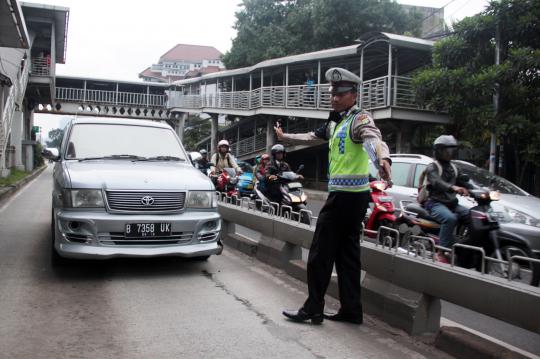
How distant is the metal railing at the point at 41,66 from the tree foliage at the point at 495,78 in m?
25.6

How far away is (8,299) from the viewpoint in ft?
15.8

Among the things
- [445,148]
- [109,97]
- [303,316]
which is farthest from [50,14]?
[303,316]

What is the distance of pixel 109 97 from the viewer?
4734 centimetres

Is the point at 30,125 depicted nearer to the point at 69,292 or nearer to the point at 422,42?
the point at 422,42

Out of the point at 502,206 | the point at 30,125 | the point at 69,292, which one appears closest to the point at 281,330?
the point at 69,292

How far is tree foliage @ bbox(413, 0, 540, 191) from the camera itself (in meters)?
13.5

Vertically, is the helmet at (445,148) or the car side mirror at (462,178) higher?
the helmet at (445,148)

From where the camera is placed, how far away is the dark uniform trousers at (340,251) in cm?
416

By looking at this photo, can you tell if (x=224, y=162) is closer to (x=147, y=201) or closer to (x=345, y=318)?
(x=147, y=201)

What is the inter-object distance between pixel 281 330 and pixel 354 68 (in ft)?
70.1

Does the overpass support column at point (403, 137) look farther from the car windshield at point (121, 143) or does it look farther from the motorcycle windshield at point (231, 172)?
the car windshield at point (121, 143)

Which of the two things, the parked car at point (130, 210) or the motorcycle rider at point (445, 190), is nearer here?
the parked car at point (130, 210)

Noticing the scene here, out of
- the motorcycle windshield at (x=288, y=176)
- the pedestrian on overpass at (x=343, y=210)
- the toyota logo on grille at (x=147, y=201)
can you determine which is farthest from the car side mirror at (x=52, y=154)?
the pedestrian on overpass at (x=343, y=210)

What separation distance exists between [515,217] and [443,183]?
157 centimetres
